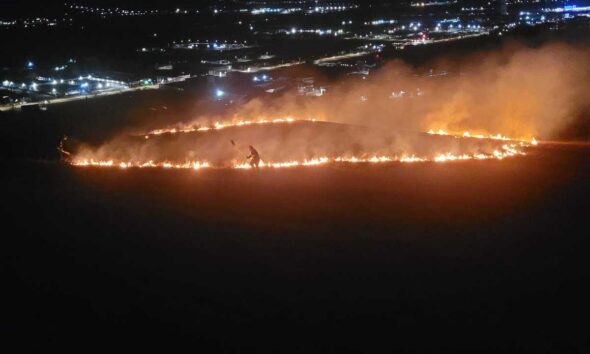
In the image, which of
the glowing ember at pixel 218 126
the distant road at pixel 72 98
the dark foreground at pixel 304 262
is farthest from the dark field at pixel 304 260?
the distant road at pixel 72 98

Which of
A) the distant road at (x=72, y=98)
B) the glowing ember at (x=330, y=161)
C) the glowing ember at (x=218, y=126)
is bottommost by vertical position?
the glowing ember at (x=330, y=161)

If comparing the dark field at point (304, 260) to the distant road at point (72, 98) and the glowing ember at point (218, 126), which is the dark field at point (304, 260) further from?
the distant road at point (72, 98)

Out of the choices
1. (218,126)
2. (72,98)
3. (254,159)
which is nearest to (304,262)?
(254,159)

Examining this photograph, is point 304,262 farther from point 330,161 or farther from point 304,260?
point 330,161

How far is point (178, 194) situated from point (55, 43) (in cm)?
3078

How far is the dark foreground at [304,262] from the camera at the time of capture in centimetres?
509

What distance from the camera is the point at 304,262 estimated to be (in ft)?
20.7

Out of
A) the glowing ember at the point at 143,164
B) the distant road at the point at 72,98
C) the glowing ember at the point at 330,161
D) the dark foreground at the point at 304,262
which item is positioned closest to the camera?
the dark foreground at the point at 304,262

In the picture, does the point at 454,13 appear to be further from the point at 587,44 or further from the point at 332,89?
the point at 332,89

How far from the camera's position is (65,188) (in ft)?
30.8

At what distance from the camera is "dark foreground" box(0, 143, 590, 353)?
5.09m

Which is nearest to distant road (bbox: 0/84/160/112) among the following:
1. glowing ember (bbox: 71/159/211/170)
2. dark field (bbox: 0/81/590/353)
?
glowing ember (bbox: 71/159/211/170)

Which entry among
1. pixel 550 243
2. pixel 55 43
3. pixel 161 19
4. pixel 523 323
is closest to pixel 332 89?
pixel 550 243

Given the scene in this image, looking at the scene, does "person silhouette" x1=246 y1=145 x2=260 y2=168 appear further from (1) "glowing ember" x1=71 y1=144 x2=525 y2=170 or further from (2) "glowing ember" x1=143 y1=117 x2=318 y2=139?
(2) "glowing ember" x1=143 y1=117 x2=318 y2=139
